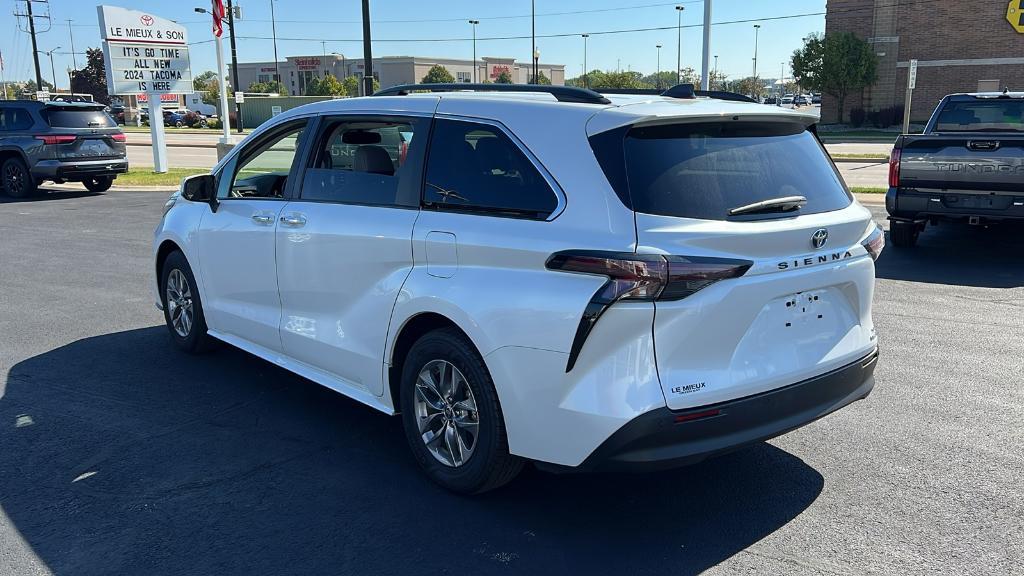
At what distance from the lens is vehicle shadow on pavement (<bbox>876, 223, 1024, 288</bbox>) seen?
8.91 metres

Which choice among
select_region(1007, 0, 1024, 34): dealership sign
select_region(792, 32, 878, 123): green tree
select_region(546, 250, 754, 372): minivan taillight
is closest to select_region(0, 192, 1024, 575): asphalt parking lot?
select_region(546, 250, 754, 372): minivan taillight

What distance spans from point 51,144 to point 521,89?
51.9 feet

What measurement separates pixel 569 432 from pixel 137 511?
2081 millimetres

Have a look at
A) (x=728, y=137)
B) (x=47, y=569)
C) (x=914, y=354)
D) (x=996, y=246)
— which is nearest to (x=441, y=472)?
(x=47, y=569)

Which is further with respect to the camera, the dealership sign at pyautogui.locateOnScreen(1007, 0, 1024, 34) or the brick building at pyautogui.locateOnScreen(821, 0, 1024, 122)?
the brick building at pyautogui.locateOnScreen(821, 0, 1024, 122)

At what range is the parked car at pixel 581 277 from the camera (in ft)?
10.6

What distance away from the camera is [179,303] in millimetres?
6336

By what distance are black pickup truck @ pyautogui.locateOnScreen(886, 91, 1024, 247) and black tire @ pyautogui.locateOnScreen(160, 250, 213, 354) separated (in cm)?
784

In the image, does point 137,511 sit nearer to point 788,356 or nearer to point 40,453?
point 40,453

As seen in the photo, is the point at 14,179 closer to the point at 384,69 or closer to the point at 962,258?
the point at 962,258

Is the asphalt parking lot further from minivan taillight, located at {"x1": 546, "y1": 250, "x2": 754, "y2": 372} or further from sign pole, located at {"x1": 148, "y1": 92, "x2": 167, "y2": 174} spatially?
sign pole, located at {"x1": 148, "y1": 92, "x2": 167, "y2": 174}

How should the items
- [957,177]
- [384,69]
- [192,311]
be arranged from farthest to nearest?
[384,69] → [957,177] → [192,311]

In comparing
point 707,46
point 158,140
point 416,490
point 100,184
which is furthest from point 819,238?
point 158,140

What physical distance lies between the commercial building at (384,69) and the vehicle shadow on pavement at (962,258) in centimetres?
8309
